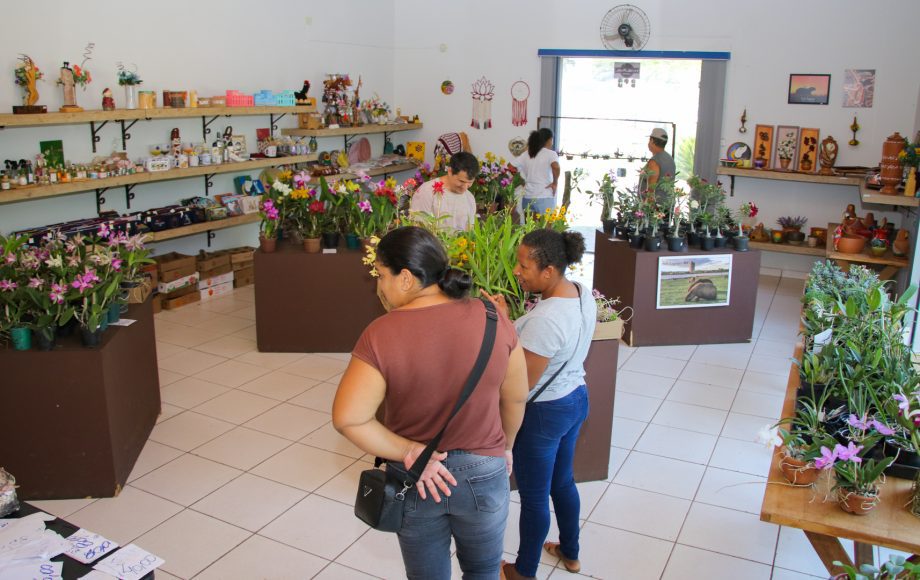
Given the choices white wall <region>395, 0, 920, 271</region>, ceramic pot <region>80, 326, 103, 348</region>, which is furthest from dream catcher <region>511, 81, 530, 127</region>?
ceramic pot <region>80, 326, 103, 348</region>

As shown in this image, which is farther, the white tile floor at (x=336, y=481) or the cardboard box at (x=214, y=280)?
the cardboard box at (x=214, y=280)

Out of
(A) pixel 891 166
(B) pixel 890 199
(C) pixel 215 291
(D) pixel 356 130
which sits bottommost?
(C) pixel 215 291

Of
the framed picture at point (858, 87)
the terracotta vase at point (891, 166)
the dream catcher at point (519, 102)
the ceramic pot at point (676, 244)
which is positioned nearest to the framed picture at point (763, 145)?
the framed picture at point (858, 87)

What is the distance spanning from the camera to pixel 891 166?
21.1ft

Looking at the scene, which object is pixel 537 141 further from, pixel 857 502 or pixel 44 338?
pixel 857 502

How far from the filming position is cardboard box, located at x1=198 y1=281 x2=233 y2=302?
7410 millimetres

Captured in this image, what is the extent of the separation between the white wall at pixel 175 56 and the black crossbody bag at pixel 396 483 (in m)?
4.89

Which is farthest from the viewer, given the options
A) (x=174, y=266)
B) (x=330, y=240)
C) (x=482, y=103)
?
(x=482, y=103)

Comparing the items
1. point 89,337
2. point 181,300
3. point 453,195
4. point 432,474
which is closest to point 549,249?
point 432,474

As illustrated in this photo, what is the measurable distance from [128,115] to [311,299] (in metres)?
2.14

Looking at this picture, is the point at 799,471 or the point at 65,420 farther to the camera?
the point at 65,420

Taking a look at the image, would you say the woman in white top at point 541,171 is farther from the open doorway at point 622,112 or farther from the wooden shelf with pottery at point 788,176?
the wooden shelf with pottery at point 788,176

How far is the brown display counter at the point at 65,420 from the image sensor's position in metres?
3.70

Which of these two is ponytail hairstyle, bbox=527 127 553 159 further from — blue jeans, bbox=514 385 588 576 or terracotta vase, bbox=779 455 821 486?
terracotta vase, bbox=779 455 821 486
